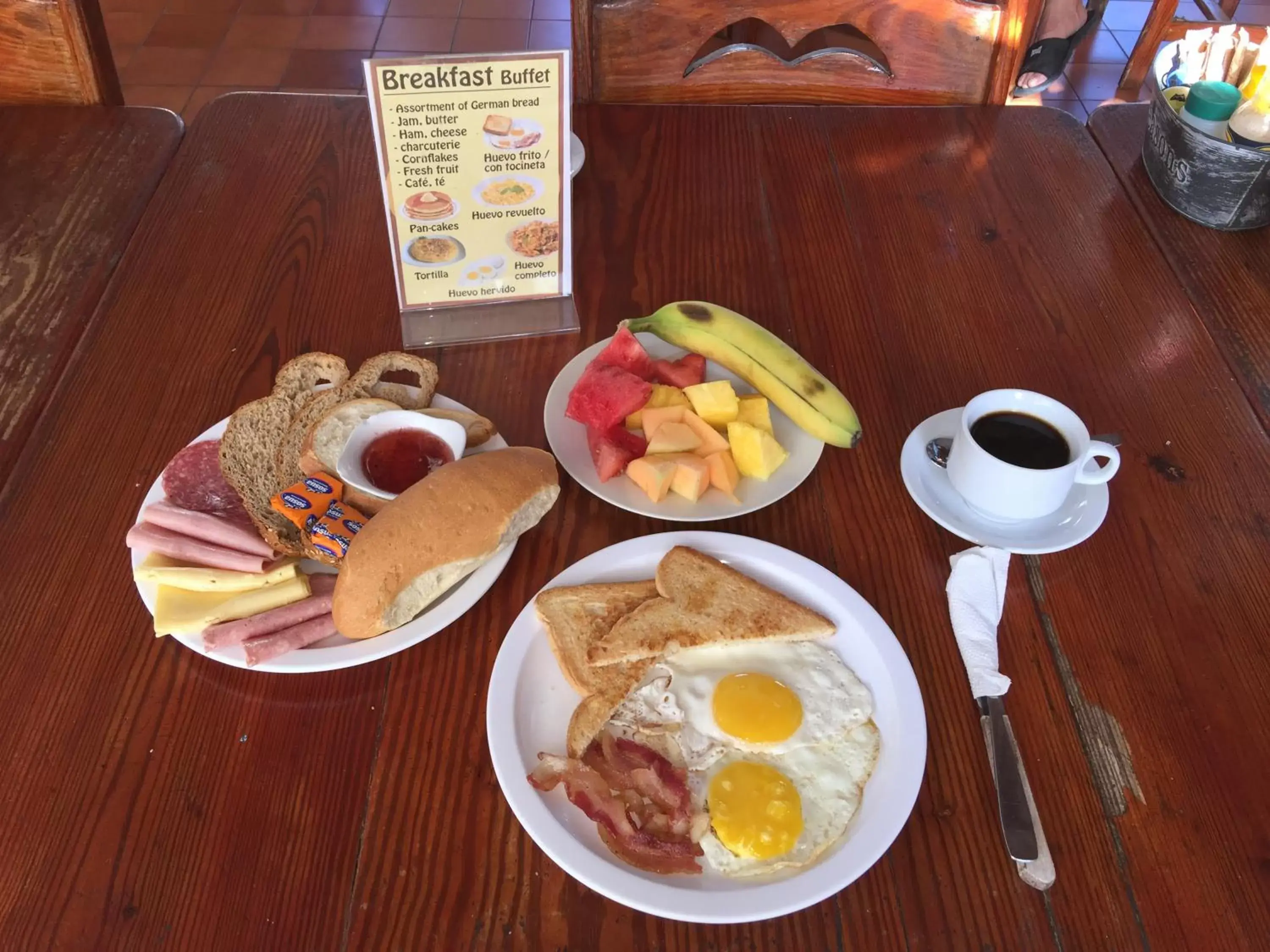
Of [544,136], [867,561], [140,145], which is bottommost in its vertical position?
[867,561]

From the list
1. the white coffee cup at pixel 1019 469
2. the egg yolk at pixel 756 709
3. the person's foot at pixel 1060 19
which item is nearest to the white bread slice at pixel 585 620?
the egg yolk at pixel 756 709

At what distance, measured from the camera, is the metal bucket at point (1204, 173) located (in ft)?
4.79

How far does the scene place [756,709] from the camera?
958 mm

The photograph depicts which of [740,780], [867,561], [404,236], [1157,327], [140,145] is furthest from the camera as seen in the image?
[140,145]

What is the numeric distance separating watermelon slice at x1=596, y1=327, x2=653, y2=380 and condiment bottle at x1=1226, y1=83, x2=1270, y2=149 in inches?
40.5

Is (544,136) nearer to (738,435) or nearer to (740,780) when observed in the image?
(738,435)

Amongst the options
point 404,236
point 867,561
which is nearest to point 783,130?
point 404,236

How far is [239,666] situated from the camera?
984 millimetres

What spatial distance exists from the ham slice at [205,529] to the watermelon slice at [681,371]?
55 centimetres

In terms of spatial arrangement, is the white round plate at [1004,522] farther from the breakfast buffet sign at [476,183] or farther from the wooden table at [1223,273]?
the breakfast buffet sign at [476,183]

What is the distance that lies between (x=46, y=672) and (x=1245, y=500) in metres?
1.45

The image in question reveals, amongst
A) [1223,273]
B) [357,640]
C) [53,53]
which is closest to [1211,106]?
[1223,273]

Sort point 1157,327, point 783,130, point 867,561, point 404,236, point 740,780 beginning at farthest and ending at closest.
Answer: point 783,130 < point 1157,327 < point 404,236 < point 867,561 < point 740,780

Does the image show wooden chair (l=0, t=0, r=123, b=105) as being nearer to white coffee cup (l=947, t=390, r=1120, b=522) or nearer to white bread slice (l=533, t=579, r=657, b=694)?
white bread slice (l=533, t=579, r=657, b=694)
